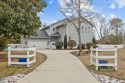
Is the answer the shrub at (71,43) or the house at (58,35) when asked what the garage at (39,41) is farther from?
the shrub at (71,43)

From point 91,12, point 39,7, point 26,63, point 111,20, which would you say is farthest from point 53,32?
point 26,63

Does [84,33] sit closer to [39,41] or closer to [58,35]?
[58,35]

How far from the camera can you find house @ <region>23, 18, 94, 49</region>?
51.0 meters

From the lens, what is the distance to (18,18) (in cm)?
1981

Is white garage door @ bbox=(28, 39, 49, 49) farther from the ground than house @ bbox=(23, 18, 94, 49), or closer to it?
closer to it

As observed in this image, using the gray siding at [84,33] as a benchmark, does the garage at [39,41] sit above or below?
below

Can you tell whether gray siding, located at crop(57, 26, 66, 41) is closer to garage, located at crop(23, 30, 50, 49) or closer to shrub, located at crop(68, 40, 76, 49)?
garage, located at crop(23, 30, 50, 49)

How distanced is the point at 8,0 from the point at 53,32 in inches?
1338

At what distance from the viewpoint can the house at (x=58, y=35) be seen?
2008 inches

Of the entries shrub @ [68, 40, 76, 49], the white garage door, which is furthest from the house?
shrub @ [68, 40, 76, 49]

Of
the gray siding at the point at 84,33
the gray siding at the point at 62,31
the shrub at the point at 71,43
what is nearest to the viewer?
the shrub at the point at 71,43

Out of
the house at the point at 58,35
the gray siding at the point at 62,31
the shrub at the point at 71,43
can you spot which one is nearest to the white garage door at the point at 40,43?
the house at the point at 58,35

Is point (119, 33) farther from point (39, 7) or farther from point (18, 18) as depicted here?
point (18, 18)

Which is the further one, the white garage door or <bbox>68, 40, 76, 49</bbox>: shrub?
the white garage door
